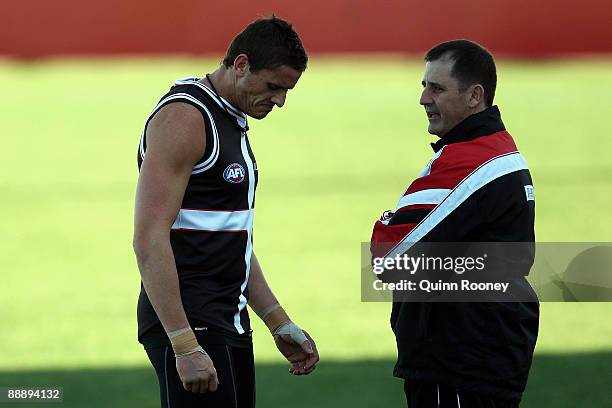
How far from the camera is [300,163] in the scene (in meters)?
15.5

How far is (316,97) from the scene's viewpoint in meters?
22.8

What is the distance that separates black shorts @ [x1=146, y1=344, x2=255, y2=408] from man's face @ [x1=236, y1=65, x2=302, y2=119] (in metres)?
0.79

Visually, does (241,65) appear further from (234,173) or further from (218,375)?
(218,375)

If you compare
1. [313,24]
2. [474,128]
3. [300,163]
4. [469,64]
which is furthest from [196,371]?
[313,24]

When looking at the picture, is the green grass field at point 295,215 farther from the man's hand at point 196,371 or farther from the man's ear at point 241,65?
the man's ear at point 241,65

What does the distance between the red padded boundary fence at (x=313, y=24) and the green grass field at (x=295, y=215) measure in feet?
5.89

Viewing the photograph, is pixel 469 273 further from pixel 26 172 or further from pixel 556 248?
pixel 26 172

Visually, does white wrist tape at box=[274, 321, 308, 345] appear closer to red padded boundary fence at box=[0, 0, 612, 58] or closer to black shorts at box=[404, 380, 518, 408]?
black shorts at box=[404, 380, 518, 408]

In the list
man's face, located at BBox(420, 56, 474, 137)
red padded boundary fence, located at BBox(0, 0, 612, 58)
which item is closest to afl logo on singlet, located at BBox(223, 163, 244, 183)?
man's face, located at BBox(420, 56, 474, 137)

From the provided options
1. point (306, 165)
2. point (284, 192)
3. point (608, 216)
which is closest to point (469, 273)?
point (608, 216)

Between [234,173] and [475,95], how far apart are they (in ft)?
2.73

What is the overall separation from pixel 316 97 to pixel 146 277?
19503 mm

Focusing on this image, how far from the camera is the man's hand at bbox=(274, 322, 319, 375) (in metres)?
3.96

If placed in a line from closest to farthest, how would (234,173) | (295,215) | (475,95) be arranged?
(234,173) < (475,95) < (295,215)
